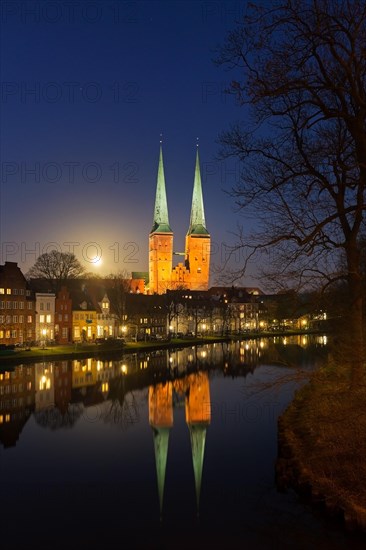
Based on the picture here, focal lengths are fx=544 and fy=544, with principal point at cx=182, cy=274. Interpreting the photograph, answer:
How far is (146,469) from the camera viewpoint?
Result: 18281mm

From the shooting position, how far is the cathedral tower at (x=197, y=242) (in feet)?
493

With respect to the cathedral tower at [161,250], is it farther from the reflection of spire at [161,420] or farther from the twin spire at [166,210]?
the reflection of spire at [161,420]

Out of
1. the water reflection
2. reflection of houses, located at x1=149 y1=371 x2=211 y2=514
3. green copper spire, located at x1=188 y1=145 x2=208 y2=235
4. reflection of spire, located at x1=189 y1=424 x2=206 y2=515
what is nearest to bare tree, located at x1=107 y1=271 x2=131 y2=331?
the water reflection

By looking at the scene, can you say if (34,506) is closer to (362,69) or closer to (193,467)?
(193,467)

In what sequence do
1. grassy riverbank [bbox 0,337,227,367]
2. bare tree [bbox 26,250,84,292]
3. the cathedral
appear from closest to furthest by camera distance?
grassy riverbank [bbox 0,337,227,367] < bare tree [bbox 26,250,84,292] < the cathedral

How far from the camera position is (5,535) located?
12773 millimetres

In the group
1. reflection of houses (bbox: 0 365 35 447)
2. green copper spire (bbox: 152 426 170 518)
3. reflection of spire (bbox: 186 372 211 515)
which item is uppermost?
reflection of houses (bbox: 0 365 35 447)

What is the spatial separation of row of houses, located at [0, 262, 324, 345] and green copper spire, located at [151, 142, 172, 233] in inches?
1430

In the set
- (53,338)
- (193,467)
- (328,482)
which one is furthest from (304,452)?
(53,338)

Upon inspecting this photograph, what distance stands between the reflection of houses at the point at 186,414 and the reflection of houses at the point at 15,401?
608cm

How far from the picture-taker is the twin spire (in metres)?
147

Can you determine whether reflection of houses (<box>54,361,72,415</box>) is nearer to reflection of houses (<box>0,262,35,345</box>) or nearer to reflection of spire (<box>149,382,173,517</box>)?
reflection of spire (<box>149,382,173,517</box>)

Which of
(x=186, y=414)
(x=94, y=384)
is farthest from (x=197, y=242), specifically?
(x=186, y=414)

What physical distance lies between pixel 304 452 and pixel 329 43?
34.5 ft
